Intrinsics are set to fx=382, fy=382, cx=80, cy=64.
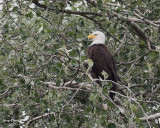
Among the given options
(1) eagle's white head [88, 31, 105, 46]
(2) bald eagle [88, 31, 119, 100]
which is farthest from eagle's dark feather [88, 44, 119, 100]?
(1) eagle's white head [88, 31, 105, 46]

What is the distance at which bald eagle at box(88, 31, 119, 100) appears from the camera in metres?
4.95

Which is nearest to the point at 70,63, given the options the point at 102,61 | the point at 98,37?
the point at 102,61

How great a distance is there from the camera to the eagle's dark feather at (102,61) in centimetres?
495

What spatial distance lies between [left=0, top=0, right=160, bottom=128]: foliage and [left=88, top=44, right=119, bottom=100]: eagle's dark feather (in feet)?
0.42

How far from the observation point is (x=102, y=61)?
509 cm

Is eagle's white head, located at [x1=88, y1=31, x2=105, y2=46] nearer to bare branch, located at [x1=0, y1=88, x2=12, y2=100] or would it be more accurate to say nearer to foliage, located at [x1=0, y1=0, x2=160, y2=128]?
foliage, located at [x1=0, y1=0, x2=160, y2=128]

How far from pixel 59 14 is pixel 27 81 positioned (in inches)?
59.9

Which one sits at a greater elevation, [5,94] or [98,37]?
[98,37]

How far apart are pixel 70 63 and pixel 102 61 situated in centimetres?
173

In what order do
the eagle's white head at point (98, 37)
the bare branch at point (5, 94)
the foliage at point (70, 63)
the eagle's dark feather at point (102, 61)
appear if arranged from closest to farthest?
the foliage at point (70, 63), the bare branch at point (5, 94), the eagle's dark feather at point (102, 61), the eagle's white head at point (98, 37)

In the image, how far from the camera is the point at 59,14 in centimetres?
466

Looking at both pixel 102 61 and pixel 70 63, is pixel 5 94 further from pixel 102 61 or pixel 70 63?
pixel 102 61

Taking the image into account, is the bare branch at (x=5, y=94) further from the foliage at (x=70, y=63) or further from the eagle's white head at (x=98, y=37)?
the eagle's white head at (x=98, y=37)

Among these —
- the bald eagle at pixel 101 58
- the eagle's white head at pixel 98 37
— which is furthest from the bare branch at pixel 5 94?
the eagle's white head at pixel 98 37
